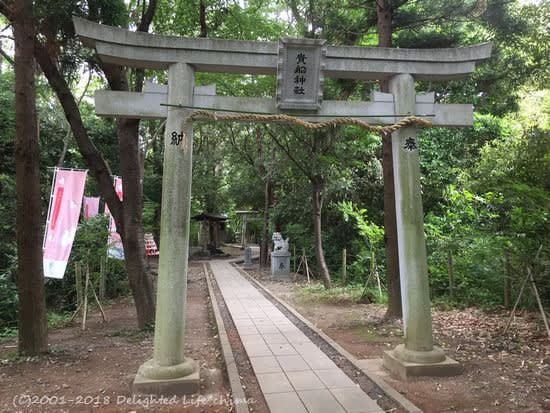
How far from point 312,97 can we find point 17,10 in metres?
4.42

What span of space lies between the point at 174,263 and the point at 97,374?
2009 millimetres

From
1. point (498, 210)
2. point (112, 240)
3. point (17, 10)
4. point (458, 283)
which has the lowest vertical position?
point (458, 283)

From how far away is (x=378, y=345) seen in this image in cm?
653

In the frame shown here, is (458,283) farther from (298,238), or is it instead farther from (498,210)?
(298,238)

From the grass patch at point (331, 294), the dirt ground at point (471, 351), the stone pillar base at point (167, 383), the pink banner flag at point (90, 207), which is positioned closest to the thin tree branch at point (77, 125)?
the stone pillar base at point (167, 383)

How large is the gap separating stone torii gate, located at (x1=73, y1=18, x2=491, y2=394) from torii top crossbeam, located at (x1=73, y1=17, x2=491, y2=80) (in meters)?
0.01

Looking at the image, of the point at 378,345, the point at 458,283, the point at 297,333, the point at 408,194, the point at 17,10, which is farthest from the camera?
the point at 458,283

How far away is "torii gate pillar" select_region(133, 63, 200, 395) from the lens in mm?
4570

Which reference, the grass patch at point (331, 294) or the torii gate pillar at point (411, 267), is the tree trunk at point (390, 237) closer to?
the torii gate pillar at point (411, 267)

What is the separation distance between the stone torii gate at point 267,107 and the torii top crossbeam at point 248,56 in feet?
0.04

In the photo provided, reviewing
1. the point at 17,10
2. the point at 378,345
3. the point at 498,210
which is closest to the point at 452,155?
the point at 498,210

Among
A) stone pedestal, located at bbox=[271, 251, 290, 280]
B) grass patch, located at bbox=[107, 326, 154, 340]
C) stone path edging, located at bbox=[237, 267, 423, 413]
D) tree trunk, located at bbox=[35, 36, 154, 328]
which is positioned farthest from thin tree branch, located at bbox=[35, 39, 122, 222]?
stone pedestal, located at bbox=[271, 251, 290, 280]

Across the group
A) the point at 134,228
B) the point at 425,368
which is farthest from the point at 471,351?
the point at 134,228

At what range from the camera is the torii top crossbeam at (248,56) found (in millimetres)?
4766
